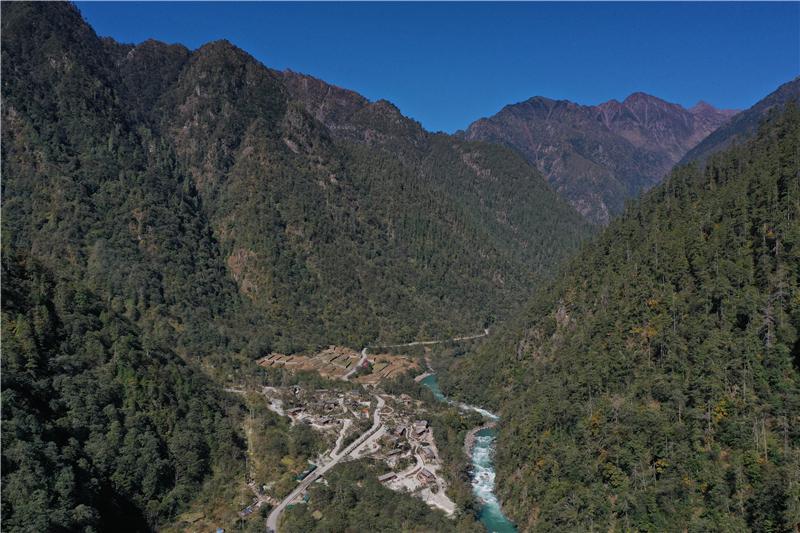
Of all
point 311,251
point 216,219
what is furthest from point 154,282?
point 311,251

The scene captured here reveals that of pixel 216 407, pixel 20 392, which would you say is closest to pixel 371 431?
pixel 216 407

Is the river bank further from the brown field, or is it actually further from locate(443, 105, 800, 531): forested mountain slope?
the brown field

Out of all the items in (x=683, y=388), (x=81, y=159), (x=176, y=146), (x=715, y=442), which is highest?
(x=176, y=146)

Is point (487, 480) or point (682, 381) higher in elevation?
point (682, 381)

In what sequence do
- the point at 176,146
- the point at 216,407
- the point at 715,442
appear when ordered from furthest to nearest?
the point at 176,146 < the point at 216,407 < the point at 715,442

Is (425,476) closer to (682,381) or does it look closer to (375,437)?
(375,437)

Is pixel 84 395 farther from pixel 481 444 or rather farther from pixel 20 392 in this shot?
pixel 481 444
